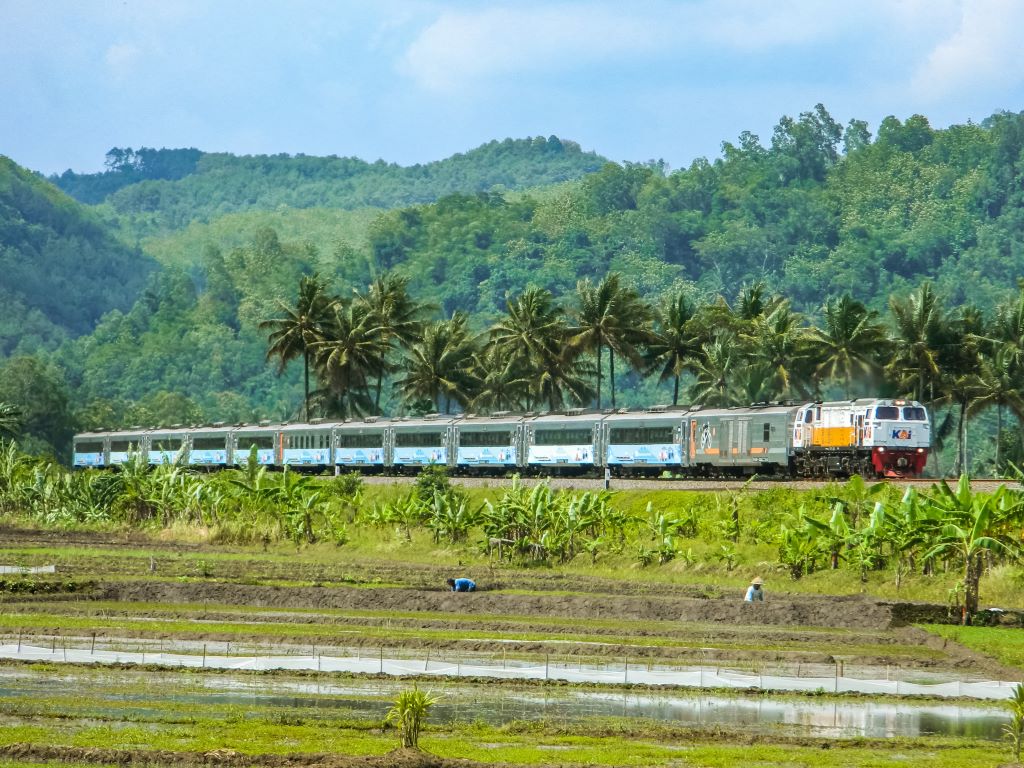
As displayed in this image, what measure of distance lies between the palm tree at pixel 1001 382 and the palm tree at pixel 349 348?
38.6 meters

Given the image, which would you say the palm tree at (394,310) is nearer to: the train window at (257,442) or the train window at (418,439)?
the train window at (257,442)

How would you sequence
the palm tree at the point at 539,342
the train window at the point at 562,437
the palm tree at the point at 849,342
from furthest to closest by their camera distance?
the palm tree at the point at 539,342 → the palm tree at the point at 849,342 → the train window at the point at 562,437

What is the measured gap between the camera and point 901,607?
132ft

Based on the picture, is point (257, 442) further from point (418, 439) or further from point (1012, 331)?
point (1012, 331)

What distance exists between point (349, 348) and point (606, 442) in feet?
106

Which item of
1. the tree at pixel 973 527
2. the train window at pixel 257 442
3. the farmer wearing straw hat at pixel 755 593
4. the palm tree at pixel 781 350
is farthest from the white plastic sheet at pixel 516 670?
the train window at pixel 257 442

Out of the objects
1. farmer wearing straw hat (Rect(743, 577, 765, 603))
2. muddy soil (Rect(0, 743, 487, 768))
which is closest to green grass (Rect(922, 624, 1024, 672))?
farmer wearing straw hat (Rect(743, 577, 765, 603))

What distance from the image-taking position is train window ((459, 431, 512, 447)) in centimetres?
8300

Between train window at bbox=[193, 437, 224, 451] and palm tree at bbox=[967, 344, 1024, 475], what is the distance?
46.5 meters

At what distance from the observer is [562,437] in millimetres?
79250

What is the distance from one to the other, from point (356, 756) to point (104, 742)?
12.1 ft

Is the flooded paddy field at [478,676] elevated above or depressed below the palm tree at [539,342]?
below

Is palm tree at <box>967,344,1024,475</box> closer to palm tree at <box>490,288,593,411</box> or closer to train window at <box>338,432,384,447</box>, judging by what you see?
palm tree at <box>490,288,593,411</box>

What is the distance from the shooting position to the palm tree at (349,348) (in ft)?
343
